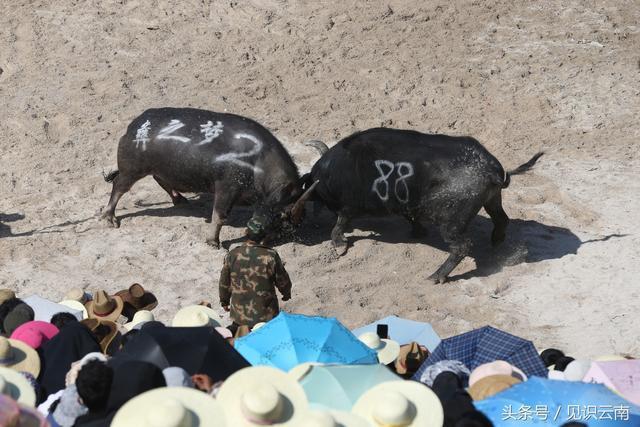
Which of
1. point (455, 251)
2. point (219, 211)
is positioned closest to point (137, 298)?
point (219, 211)

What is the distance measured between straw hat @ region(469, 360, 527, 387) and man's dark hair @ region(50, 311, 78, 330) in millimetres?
2680

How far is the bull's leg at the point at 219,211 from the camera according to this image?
1165 centimetres

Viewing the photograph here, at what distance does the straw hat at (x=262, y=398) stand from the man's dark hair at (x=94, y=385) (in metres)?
0.59

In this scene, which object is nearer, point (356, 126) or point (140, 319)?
point (140, 319)

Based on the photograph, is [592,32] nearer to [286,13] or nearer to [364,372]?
[286,13]

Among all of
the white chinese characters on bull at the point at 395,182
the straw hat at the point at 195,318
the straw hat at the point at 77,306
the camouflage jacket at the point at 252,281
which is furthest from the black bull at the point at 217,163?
the straw hat at the point at 195,318

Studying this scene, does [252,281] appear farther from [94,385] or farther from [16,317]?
[94,385]

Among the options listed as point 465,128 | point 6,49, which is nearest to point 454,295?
point 465,128

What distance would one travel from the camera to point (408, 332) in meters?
7.84

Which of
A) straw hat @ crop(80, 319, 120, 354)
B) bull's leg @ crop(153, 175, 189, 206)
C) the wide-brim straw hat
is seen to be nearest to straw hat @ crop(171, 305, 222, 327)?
straw hat @ crop(80, 319, 120, 354)

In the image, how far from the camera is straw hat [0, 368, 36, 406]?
17.9ft

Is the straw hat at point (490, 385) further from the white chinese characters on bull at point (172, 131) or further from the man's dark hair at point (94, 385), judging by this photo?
the white chinese characters on bull at point (172, 131)

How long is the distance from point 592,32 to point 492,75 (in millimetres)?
1874

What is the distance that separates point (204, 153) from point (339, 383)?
634 centimetres
